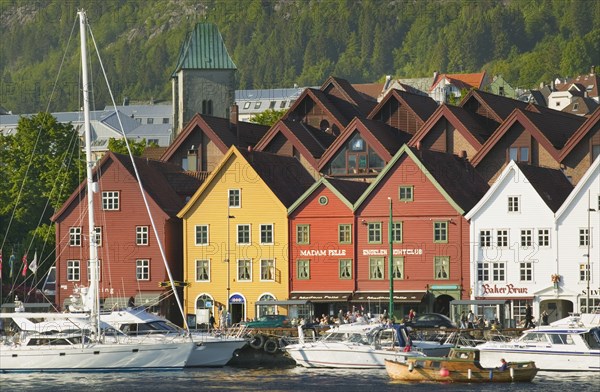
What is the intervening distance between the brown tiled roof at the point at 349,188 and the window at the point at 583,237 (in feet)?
45.9

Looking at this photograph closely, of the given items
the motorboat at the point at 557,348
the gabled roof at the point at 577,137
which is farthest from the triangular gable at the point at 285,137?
the motorboat at the point at 557,348

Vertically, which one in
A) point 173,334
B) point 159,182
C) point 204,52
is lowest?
point 173,334

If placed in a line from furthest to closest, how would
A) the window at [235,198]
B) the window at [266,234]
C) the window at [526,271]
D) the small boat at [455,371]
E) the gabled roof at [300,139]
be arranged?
the gabled roof at [300,139], the window at [235,198], the window at [266,234], the window at [526,271], the small boat at [455,371]

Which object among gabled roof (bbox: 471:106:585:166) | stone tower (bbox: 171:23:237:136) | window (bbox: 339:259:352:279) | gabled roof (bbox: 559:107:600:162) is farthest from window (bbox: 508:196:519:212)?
stone tower (bbox: 171:23:237:136)

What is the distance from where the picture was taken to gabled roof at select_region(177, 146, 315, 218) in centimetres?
10069

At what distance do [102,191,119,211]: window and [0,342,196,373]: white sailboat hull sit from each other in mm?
27664

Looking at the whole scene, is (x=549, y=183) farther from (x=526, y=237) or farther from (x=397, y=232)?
(x=397, y=232)

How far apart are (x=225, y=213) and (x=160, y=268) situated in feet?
17.8

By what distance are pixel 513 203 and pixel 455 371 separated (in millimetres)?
25765

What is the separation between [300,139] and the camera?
109 m

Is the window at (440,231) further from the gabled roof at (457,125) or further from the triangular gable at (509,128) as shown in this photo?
the gabled roof at (457,125)

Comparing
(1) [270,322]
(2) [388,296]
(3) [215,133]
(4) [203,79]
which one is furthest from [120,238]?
(4) [203,79]

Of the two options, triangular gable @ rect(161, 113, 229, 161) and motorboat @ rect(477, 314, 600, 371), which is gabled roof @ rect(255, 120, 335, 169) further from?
motorboat @ rect(477, 314, 600, 371)

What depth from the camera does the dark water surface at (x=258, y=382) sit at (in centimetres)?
6888
